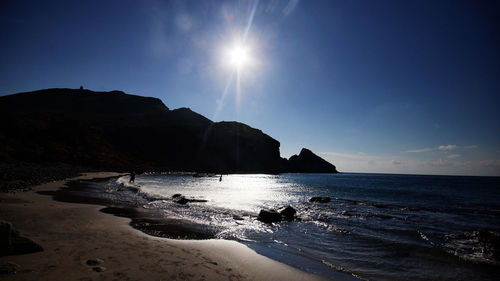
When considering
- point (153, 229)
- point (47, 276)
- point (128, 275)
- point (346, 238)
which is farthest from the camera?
point (346, 238)

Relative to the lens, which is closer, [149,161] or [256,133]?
[149,161]

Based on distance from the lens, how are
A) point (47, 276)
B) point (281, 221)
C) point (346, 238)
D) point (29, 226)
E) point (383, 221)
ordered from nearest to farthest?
point (47, 276) < point (29, 226) < point (346, 238) < point (281, 221) < point (383, 221)

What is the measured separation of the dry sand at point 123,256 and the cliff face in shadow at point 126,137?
237ft

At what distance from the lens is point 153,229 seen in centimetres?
1106

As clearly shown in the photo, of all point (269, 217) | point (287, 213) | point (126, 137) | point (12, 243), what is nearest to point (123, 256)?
point (12, 243)

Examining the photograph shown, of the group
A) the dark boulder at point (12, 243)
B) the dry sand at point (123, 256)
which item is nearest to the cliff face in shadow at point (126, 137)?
the dry sand at point (123, 256)

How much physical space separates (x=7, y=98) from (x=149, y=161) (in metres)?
166

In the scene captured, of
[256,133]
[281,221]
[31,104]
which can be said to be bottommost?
[281,221]

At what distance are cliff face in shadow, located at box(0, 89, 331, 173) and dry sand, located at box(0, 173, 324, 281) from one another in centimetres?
7225

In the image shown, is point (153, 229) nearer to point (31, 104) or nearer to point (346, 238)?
point (346, 238)

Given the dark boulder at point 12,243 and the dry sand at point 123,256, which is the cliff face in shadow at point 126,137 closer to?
the dry sand at point 123,256

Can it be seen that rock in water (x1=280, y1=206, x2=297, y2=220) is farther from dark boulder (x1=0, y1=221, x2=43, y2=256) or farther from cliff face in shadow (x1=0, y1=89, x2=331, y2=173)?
cliff face in shadow (x1=0, y1=89, x2=331, y2=173)

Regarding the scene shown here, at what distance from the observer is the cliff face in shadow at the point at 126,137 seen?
84.0 metres

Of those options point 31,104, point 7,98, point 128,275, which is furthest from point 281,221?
point 7,98
